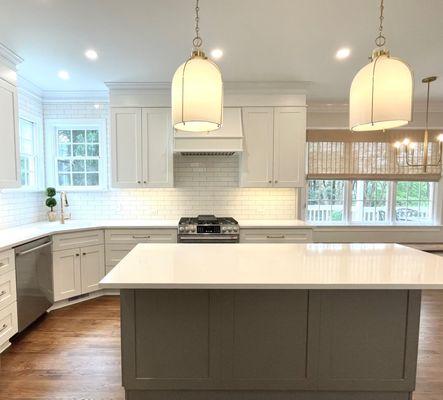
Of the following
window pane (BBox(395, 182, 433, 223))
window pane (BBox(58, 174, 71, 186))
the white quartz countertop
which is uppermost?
window pane (BBox(58, 174, 71, 186))

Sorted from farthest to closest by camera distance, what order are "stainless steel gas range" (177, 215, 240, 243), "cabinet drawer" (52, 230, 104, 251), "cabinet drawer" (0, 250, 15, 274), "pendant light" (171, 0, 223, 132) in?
"stainless steel gas range" (177, 215, 240, 243)
"cabinet drawer" (52, 230, 104, 251)
"cabinet drawer" (0, 250, 15, 274)
"pendant light" (171, 0, 223, 132)

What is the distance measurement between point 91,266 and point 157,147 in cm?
171

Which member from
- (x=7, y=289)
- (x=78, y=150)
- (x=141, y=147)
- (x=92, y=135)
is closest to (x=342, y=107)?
(x=141, y=147)

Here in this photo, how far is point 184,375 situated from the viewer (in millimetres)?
1681

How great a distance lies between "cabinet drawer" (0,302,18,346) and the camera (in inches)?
89.2

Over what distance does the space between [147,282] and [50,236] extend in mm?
2183

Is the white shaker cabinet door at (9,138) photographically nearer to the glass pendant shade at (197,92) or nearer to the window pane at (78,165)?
the window pane at (78,165)

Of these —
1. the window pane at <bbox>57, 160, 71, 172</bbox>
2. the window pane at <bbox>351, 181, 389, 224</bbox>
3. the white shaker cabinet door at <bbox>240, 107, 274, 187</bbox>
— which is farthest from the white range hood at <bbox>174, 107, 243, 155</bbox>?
the window pane at <bbox>351, 181, 389, 224</bbox>

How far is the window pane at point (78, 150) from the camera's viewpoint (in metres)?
3.96

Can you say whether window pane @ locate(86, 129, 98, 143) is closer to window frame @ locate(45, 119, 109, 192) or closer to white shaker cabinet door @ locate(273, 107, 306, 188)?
window frame @ locate(45, 119, 109, 192)

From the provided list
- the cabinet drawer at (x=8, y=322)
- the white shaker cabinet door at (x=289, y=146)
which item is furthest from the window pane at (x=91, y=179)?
the white shaker cabinet door at (x=289, y=146)

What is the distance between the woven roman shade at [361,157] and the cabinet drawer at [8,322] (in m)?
4.06

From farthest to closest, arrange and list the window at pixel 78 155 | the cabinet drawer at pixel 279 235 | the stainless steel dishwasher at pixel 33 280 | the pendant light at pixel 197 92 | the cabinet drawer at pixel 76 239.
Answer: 1. the window at pixel 78 155
2. the cabinet drawer at pixel 279 235
3. the cabinet drawer at pixel 76 239
4. the stainless steel dishwasher at pixel 33 280
5. the pendant light at pixel 197 92

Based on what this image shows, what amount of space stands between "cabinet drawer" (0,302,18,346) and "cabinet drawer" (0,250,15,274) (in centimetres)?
33
